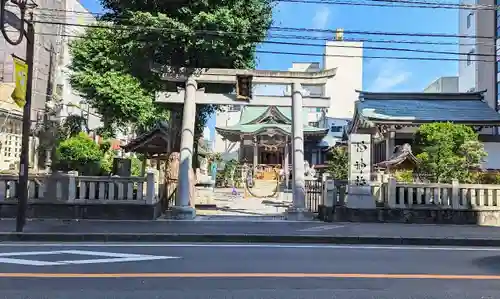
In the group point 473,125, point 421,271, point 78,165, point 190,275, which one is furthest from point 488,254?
point 473,125

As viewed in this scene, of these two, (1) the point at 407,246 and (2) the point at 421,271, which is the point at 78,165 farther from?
(2) the point at 421,271

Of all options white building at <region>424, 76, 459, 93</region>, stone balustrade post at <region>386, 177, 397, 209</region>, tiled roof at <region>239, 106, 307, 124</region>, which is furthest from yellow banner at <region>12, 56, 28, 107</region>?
white building at <region>424, 76, 459, 93</region>

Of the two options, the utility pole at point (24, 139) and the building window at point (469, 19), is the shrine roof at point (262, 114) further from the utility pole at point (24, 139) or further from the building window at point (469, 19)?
the utility pole at point (24, 139)

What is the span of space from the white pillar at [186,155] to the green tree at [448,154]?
8125mm

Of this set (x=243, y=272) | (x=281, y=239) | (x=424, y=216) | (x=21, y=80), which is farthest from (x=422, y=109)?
(x=243, y=272)

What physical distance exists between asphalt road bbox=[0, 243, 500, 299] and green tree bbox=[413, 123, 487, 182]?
6.08m

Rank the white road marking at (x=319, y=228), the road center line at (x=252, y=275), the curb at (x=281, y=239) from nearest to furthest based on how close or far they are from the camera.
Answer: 1. the road center line at (x=252, y=275)
2. the curb at (x=281, y=239)
3. the white road marking at (x=319, y=228)

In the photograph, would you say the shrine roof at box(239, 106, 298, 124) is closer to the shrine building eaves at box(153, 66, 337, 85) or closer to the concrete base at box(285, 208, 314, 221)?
the shrine building eaves at box(153, 66, 337, 85)

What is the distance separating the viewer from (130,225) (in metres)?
12.3

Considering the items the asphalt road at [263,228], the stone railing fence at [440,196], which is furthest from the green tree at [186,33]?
the stone railing fence at [440,196]

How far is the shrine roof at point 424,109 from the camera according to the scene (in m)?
26.5

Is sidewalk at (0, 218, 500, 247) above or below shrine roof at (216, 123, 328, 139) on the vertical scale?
below

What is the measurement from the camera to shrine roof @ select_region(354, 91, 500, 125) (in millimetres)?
26516

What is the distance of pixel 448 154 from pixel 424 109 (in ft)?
42.2
